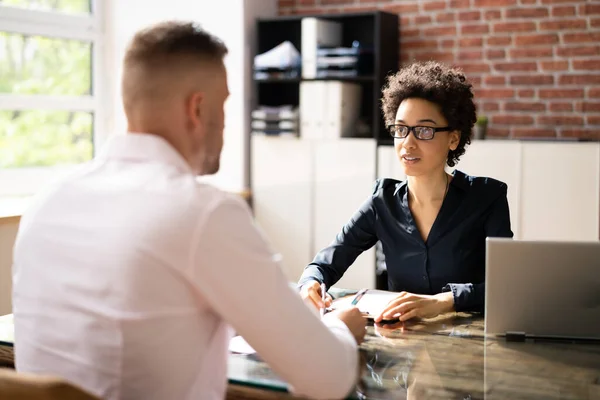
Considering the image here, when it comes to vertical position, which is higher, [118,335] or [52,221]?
[52,221]

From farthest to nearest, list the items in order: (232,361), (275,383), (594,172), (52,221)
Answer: (594,172) → (232,361) → (275,383) → (52,221)

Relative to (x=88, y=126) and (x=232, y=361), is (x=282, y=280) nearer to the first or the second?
(x=232, y=361)

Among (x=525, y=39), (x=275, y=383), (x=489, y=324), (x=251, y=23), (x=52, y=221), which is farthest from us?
(x=251, y=23)

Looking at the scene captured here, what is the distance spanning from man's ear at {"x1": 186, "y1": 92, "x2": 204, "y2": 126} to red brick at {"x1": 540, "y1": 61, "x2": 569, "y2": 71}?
4052 mm

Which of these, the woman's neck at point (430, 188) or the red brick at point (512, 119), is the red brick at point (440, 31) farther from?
the woman's neck at point (430, 188)

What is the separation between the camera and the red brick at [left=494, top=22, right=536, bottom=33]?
5137 mm

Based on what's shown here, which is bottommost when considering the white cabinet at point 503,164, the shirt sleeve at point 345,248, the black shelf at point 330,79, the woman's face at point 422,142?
the shirt sleeve at point 345,248

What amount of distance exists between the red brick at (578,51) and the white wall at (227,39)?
6.74ft

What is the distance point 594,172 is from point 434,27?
1.50 meters

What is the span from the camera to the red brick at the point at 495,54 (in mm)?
5234

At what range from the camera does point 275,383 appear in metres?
1.71

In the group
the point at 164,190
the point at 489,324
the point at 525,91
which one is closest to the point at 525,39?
the point at 525,91

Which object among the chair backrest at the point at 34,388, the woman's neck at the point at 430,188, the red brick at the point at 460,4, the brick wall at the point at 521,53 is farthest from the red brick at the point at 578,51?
the chair backrest at the point at 34,388

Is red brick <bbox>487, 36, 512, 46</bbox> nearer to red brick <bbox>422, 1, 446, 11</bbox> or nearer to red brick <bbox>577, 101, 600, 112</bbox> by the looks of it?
red brick <bbox>422, 1, 446, 11</bbox>
